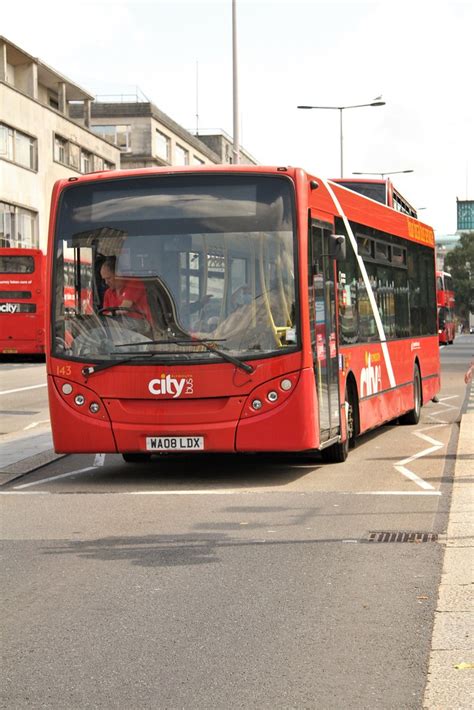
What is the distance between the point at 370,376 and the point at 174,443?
4.02 m

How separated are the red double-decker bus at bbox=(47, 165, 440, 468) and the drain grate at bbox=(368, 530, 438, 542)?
2.91 metres

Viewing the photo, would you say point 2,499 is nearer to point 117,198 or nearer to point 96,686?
point 117,198

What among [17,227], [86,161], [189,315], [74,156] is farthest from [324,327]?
[86,161]

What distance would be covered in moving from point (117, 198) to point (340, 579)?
19.2 feet

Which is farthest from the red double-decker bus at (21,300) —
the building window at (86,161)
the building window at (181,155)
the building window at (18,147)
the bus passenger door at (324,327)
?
the building window at (181,155)

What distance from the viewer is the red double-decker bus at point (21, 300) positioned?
159 ft

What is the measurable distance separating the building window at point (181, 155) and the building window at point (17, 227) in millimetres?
29794

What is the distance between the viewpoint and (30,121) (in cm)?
6600

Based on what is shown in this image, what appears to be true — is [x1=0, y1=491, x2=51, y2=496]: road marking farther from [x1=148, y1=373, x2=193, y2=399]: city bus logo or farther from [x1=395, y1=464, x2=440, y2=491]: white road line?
[x1=395, y1=464, x2=440, y2=491]: white road line

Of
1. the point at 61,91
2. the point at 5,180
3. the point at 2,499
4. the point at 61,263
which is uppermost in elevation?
the point at 61,91

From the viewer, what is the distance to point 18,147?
213ft

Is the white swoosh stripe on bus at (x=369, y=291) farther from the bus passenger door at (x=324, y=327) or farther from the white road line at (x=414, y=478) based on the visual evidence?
the white road line at (x=414, y=478)

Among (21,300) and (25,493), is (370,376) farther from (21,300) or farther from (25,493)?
(21,300)

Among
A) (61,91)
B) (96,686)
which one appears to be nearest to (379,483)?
(96,686)
